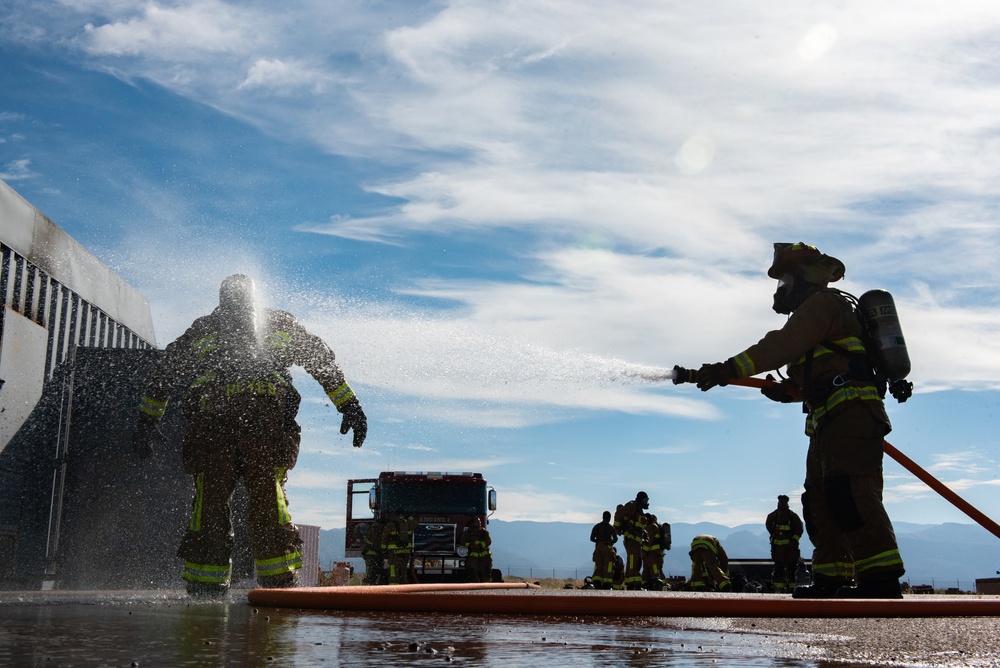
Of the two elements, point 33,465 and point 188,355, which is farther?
point 33,465

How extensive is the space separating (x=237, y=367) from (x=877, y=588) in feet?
11.5

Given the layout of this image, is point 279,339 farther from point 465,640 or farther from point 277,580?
point 465,640

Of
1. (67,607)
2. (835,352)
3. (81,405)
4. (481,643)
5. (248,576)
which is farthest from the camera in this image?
(81,405)

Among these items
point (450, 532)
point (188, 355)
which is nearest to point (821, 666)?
point (188, 355)

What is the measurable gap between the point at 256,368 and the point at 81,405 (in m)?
3.05

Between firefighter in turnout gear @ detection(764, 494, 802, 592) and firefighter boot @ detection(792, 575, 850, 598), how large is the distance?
8.53 metres

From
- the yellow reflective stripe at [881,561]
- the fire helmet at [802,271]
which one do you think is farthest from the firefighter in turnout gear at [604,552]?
the yellow reflective stripe at [881,561]

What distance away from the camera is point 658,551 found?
583 inches

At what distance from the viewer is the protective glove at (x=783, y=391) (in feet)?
18.6

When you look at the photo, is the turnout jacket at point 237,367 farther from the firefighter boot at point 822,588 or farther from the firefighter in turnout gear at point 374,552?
the firefighter in turnout gear at point 374,552

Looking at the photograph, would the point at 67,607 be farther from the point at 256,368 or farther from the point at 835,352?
the point at 835,352

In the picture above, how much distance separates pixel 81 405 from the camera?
7699mm

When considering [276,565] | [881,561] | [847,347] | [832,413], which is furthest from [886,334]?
[276,565]

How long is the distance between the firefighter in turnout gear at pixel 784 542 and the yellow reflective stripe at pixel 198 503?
9.90 metres
